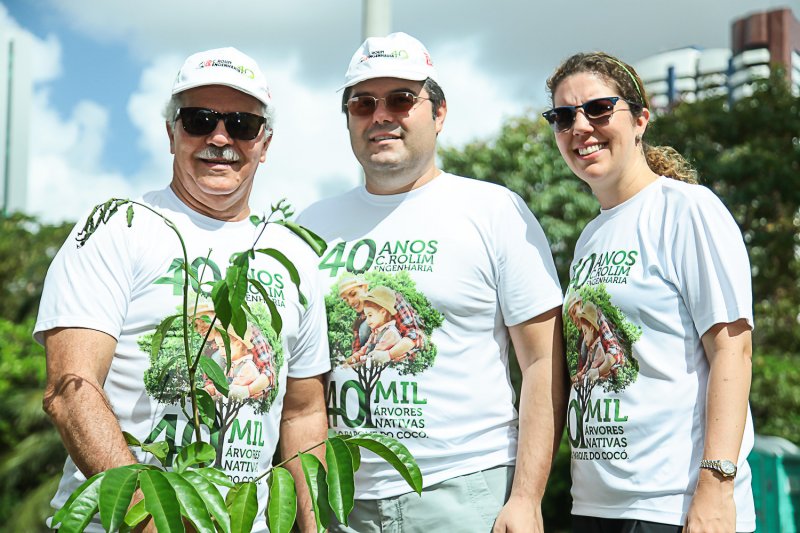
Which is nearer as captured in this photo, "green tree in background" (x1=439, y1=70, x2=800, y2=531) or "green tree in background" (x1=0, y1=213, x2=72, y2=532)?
"green tree in background" (x1=0, y1=213, x2=72, y2=532)

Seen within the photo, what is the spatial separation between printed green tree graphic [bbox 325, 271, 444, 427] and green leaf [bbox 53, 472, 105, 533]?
1.38 metres

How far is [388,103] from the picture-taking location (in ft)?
12.3

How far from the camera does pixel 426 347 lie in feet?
11.5

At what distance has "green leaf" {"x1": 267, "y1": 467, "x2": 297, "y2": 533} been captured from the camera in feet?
7.72

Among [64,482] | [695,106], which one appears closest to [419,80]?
[64,482]

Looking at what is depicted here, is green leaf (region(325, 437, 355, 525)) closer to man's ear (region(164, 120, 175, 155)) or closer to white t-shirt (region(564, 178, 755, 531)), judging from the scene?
white t-shirt (region(564, 178, 755, 531))

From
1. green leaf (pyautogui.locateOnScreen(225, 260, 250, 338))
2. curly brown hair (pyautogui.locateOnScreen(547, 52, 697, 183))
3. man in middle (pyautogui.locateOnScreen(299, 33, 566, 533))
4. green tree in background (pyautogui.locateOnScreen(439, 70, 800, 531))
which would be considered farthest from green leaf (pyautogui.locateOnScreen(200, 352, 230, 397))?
green tree in background (pyautogui.locateOnScreen(439, 70, 800, 531))

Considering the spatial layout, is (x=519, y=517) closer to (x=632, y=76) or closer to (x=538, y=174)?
(x=632, y=76)

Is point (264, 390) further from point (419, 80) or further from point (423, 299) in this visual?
point (419, 80)

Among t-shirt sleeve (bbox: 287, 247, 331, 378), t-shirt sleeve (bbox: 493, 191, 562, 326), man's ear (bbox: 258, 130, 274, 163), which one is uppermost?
man's ear (bbox: 258, 130, 274, 163)

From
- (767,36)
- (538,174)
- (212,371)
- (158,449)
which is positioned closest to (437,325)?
(212,371)

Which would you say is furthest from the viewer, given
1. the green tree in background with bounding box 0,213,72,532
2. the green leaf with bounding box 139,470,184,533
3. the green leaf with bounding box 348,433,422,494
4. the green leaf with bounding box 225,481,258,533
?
the green tree in background with bounding box 0,213,72,532

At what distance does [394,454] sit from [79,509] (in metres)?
0.78

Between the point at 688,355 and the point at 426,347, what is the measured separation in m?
0.90
